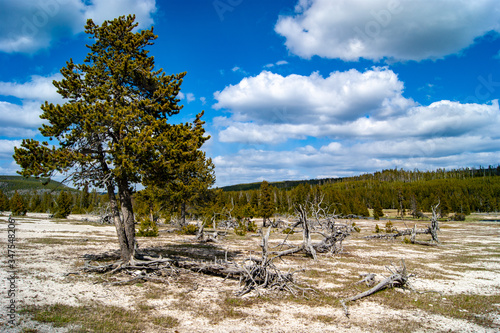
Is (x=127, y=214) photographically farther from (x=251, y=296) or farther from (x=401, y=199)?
(x=401, y=199)

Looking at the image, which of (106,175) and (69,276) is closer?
(69,276)

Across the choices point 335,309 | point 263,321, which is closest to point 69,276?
point 263,321

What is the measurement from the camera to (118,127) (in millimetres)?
12078

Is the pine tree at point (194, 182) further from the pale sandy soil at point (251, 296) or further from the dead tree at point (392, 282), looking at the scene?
the dead tree at point (392, 282)

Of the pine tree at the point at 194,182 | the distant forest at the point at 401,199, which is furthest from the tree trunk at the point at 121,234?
the distant forest at the point at 401,199

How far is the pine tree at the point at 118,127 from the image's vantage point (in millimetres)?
11718

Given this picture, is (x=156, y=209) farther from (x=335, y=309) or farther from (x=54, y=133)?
(x=335, y=309)

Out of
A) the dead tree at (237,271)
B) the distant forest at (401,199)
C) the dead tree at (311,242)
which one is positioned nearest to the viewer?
the dead tree at (237,271)

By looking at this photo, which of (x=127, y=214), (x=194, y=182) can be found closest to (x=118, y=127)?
(x=127, y=214)

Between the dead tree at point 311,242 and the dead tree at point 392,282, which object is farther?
the dead tree at point 311,242

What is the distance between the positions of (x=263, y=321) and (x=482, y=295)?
971 centimetres

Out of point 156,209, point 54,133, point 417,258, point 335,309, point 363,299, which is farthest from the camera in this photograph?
point 156,209

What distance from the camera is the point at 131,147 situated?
11.5 meters

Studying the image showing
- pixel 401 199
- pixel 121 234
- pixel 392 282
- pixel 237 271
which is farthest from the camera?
pixel 401 199
